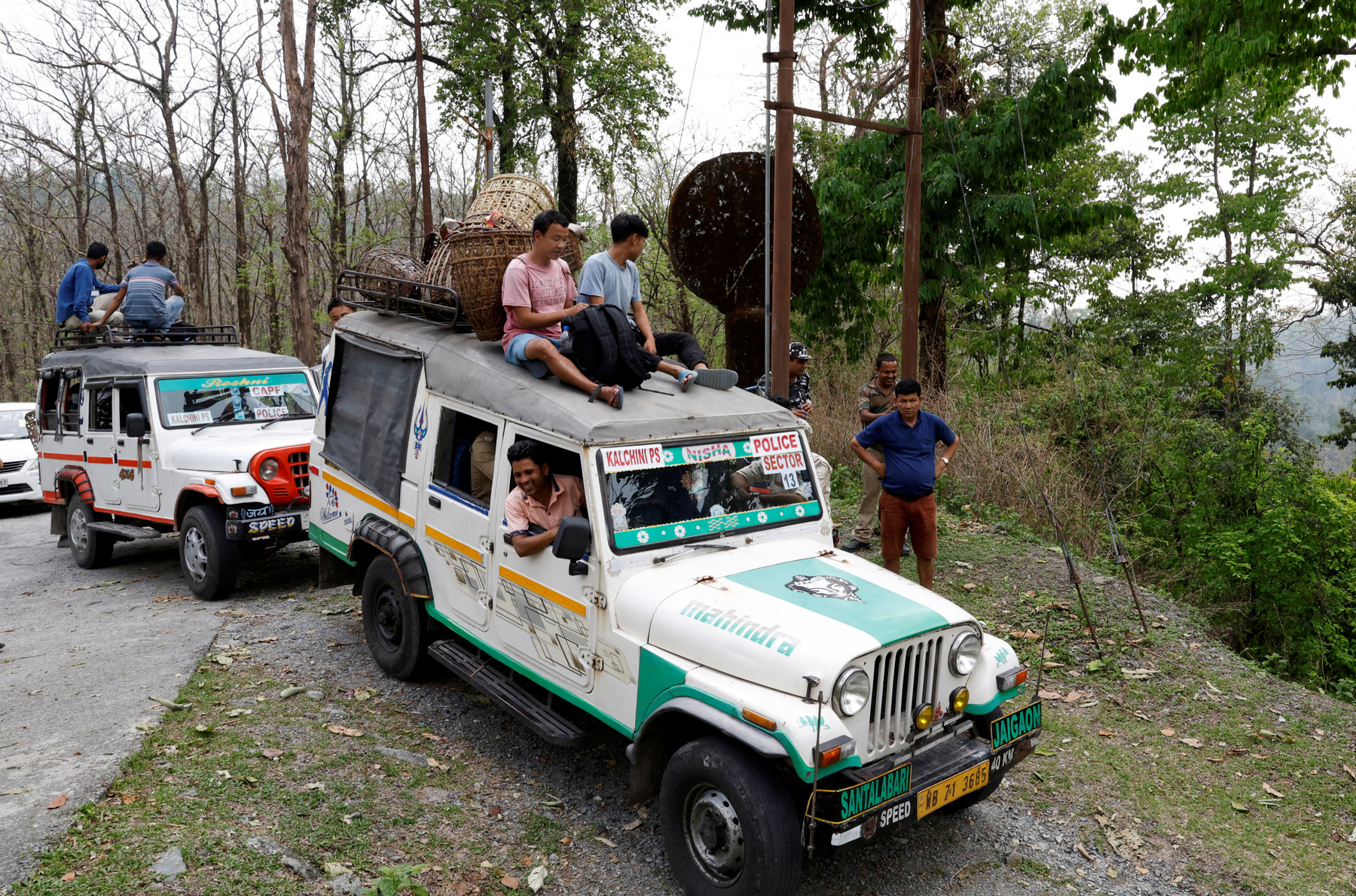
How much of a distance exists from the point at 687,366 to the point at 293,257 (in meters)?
11.9

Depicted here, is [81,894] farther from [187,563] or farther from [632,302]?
[187,563]

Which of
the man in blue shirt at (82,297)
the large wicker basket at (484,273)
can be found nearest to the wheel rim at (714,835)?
the large wicker basket at (484,273)

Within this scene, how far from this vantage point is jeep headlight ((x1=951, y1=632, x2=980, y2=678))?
3.88 meters

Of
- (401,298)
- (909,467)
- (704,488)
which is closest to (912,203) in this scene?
(909,467)

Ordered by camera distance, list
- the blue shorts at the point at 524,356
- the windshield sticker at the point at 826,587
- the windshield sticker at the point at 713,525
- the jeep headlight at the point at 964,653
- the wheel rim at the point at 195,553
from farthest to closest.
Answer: the wheel rim at the point at 195,553 → the blue shorts at the point at 524,356 → the windshield sticker at the point at 713,525 → the windshield sticker at the point at 826,587 → the jeep headlight at the point at 964,653

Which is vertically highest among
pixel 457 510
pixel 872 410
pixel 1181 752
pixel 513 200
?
pixel 513 200

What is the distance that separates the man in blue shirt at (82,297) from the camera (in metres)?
10.0

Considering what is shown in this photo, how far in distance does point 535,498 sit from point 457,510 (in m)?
0.80

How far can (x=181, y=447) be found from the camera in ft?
27.0

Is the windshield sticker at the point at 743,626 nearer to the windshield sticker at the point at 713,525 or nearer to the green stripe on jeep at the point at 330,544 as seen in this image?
the windshield sticker at the point at 713,525

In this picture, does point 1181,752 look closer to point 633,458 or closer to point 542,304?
point 633,458

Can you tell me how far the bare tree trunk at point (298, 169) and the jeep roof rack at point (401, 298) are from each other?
9107 mm

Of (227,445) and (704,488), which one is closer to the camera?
(704,488)

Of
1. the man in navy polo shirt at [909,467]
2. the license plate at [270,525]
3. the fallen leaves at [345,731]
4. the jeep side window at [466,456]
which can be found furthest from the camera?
the license plate at [270,525]
